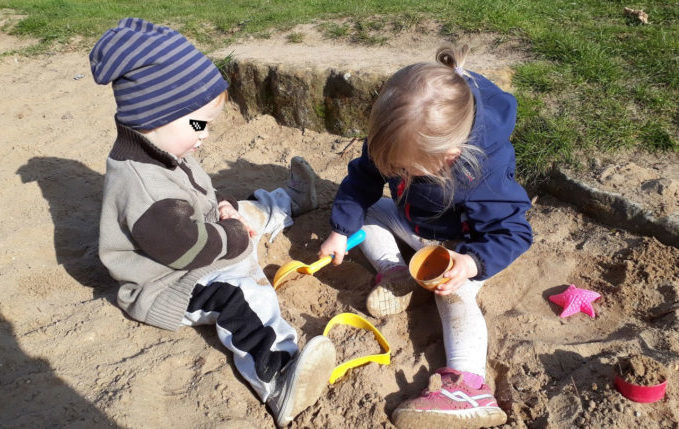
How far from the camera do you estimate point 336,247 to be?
96.0 inches

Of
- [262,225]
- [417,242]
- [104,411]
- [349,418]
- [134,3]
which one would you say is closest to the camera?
[104,411]

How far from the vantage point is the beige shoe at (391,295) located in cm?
221

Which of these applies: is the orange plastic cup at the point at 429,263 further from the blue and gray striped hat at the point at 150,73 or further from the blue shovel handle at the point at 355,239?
the blue and gray striped hat at the point at 150,73

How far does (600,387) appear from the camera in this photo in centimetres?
180

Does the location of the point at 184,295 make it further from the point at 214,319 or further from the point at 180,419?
the point at 180,419

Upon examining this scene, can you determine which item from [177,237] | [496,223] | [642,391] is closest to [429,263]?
[496,223]

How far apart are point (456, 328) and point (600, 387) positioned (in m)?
0.49

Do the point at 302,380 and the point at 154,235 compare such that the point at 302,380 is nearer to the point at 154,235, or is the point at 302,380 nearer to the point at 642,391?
the point at 154,235

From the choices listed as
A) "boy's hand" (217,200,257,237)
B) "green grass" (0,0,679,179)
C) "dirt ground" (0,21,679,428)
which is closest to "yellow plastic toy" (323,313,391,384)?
"dirt ground" (0,21,679,428)

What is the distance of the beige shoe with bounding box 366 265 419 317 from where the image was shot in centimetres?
221

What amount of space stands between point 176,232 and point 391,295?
85 centimetres

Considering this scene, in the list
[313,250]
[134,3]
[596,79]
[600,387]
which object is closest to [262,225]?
[313,250]

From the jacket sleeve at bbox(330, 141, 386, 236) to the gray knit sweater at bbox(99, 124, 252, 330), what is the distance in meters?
0.47

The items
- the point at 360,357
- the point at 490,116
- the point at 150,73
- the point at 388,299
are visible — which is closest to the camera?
the point at 150,73
